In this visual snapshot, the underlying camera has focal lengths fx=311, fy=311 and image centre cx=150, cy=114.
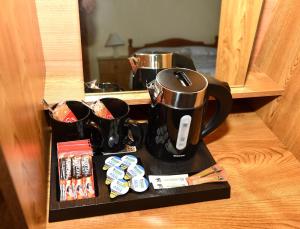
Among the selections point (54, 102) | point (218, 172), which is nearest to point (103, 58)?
point (54, 102)

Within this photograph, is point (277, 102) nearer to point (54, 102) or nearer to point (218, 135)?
point (218, 135)

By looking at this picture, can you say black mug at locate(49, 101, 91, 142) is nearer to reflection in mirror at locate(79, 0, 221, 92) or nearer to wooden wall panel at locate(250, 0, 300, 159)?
reflection in mirror at locate(79, 0, 221, 92)

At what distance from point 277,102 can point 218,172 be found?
35 cm

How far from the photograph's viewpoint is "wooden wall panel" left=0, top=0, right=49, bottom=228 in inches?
16.3

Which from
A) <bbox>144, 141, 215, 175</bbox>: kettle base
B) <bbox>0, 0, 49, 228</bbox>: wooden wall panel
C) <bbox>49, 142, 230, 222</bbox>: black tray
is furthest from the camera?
<bbox>144, 141, 215, 175</bbox>: kettle base

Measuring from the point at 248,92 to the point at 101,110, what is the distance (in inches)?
17.6

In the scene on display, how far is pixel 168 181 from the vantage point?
0.76 meters

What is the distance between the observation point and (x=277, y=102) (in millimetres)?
979

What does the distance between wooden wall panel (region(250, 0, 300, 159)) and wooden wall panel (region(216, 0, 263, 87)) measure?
116 millimetres

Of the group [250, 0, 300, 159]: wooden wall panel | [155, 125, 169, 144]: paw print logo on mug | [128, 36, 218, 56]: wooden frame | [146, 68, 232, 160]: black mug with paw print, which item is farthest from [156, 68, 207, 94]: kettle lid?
[250, 0, 300, 159]: wooden wall panel

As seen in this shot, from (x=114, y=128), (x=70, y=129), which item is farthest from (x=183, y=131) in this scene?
(x=70, y=129)

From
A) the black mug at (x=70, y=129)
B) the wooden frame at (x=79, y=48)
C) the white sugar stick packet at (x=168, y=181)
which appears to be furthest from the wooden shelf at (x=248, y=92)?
the white sugar stick packet at (x=168, y=181)

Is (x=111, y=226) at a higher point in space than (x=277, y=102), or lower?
lower

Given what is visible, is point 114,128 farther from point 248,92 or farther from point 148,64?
point 248,92
